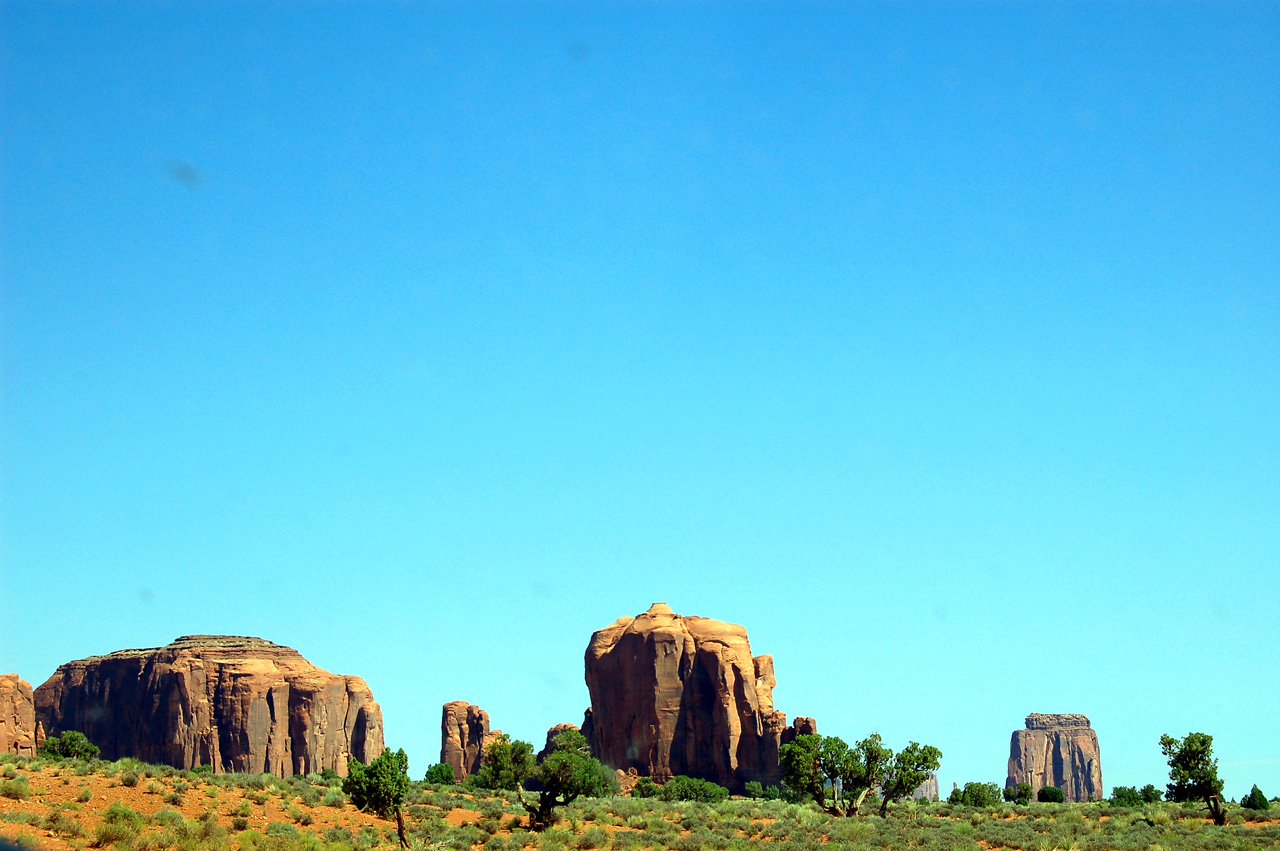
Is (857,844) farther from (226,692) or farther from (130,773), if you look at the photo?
(226,692)

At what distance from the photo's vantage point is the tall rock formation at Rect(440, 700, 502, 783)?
145 m

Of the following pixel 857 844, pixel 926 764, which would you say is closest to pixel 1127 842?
pixel 857 844

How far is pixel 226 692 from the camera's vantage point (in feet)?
454

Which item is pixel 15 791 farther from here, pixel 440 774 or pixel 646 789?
pixel 646 789

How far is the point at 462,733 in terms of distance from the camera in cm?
14738

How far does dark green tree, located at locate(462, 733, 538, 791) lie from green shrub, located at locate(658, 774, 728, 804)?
1194 inches

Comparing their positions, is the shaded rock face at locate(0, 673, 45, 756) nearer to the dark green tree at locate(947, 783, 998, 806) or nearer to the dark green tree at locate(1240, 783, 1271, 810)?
the dark green tree at locate(947, 783, 998, 806)

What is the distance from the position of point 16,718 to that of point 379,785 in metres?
86.8

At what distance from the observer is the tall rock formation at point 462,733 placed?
145m

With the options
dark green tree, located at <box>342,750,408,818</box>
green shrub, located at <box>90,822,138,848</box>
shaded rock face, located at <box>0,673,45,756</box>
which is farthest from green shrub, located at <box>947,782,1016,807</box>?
shaded rock face, located at <box>0,673,45,756</box>

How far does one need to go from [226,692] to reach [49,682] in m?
34.3

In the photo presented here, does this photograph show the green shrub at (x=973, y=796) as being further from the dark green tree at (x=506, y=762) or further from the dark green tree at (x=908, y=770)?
the dark green tree at (x=506, y=762)

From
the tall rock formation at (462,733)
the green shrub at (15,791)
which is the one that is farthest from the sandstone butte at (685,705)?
the green shrub at (15,791)

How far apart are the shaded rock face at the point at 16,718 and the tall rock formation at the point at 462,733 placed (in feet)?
153
